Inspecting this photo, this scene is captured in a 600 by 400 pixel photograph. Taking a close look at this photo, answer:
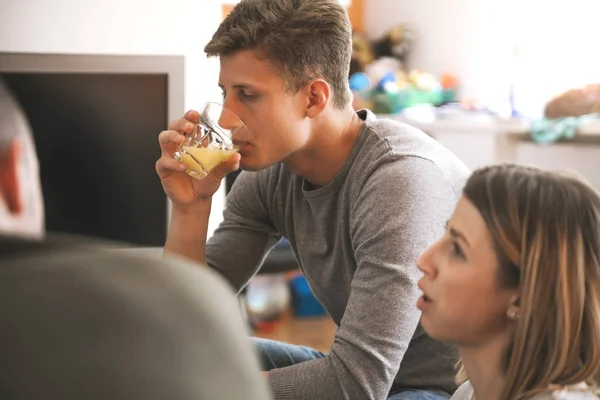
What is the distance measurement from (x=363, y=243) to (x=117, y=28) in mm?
1002

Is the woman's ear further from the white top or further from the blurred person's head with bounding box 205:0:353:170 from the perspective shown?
the blurred person's head with bounding box 205:0:353:170

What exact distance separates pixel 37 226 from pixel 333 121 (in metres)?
0.94

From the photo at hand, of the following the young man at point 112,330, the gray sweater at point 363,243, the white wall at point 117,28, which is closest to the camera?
the young man at point 112,330

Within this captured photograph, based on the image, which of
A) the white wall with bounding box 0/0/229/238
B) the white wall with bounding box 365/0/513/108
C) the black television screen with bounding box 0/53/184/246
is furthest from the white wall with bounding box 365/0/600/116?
the black television screen with bounding box 0/53/184/246

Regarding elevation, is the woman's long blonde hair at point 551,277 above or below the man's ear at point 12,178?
below

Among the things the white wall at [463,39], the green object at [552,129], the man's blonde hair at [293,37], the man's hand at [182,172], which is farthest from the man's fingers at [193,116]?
the white wall at [463,39]

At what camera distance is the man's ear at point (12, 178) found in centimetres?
57

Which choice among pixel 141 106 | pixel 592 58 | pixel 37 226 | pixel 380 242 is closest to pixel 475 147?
pixel 592 58

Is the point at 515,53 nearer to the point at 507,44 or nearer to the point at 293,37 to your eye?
the point at 507,44

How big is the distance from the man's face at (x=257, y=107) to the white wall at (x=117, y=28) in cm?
57

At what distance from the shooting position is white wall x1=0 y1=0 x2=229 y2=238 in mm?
1900

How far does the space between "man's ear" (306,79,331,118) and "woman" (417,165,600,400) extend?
497 millimetres

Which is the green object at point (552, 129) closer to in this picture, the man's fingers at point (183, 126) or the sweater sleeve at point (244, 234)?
the sweater sleeve at point (244, 234)

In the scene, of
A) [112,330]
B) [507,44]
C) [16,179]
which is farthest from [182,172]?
[507,44]
